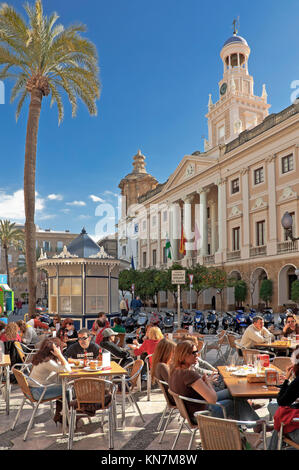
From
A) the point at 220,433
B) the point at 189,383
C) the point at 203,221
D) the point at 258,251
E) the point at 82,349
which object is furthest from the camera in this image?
the point at 203,221

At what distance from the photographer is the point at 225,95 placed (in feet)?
139

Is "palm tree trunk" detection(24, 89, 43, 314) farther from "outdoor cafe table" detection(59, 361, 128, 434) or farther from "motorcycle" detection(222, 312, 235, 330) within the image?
"outdoor cafe table" detection(59, 361, 128, 434)

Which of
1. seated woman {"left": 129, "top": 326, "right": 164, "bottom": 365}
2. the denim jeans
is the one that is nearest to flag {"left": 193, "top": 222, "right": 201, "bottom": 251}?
seated woman {"left": 129, "top": 326, "right": 164, "bottom": 365}

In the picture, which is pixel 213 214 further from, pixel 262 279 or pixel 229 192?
pixel 262 279

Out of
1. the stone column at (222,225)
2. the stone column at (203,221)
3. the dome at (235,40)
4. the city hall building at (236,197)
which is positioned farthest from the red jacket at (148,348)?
the dome at (235,40)

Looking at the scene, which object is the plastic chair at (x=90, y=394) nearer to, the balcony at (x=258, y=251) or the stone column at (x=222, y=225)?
the balcony at (x=258, y=251)

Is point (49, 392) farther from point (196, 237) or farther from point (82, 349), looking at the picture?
point (196, 237)

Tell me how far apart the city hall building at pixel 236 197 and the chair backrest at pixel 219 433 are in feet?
81.8

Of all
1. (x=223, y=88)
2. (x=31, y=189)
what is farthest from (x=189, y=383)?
(x=223, y=88)

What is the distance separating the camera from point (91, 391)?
5176 mm

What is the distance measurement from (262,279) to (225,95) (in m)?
20.8

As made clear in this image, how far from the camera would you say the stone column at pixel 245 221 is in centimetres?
3234

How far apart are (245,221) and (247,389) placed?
2895cm
